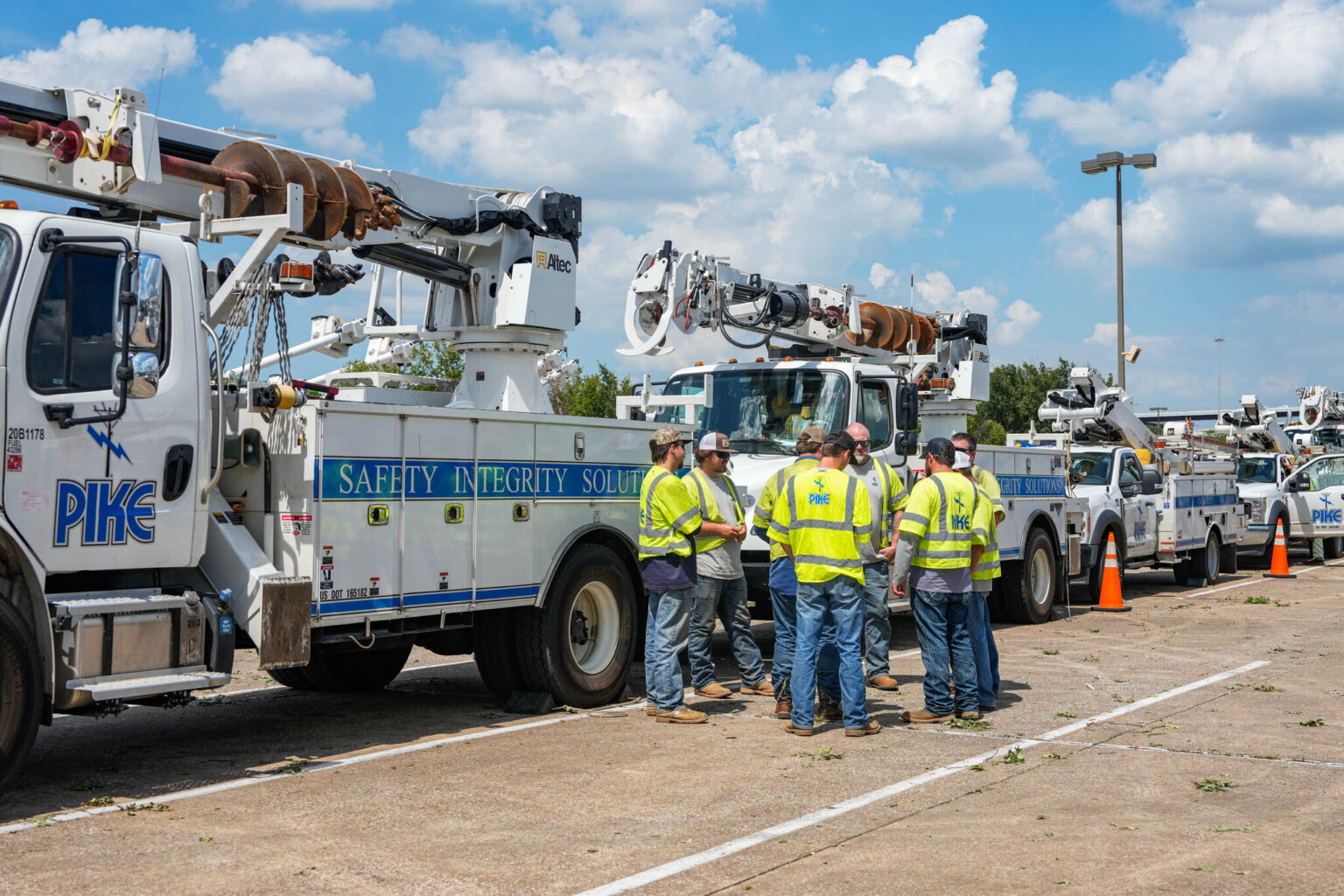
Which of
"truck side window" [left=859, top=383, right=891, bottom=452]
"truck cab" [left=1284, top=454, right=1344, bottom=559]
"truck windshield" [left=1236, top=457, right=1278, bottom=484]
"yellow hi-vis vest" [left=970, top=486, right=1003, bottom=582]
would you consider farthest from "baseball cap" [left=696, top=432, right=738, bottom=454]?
"truck windshield" [left=1236, top=457, right=1278, bottom=484]

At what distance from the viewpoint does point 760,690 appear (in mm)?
10375

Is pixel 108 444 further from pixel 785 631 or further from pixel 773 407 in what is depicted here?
pixel 773 407

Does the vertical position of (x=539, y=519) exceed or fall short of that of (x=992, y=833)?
it exceeds it

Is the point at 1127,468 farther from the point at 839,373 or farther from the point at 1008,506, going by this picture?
the point at 839,373

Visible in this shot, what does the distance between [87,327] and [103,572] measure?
1316 millimetres

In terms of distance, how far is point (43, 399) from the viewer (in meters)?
6.58

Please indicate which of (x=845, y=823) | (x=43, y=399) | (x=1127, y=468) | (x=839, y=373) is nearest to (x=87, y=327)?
(x=43, y=399)

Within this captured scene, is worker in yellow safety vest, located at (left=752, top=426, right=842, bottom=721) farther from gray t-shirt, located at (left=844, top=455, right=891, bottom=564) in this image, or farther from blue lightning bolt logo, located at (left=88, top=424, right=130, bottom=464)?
blue lightning bolt logo, located at (left=88, top=424, right=130, bottom=464)

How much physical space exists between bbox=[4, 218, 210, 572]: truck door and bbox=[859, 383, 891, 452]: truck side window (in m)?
6.57

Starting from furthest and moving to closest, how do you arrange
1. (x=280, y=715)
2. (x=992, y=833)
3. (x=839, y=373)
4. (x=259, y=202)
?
(x=839, y=373) < (x=280, y=715) < (x=259, y=202) < (x=992, y=833)

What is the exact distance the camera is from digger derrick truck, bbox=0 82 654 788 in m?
6.62

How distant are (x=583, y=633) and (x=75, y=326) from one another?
4.28 m

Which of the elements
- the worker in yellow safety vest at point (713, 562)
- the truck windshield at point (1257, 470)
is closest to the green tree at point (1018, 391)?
the truck windshield at point (1257, 470)

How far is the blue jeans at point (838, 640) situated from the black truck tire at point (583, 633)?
5.38ft
